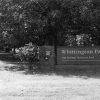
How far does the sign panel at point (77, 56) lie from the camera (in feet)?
52.0

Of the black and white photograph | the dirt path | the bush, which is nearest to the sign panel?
the black and white photograph

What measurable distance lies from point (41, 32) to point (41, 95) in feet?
27.8

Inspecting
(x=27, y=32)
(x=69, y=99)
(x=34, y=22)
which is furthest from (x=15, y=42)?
(x=69, y=99)

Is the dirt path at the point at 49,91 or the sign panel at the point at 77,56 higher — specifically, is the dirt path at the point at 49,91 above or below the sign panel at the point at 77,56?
below

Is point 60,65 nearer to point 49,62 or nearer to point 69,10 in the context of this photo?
point 49,62

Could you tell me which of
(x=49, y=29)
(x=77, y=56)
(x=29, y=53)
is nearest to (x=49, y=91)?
(x=29, y=53)

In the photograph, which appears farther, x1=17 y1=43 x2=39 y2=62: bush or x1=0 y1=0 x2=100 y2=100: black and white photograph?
x1=0 y1=0 x2=100 y2=100: black and white photograph

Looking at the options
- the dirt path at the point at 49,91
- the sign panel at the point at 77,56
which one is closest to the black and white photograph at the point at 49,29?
the sign panel at the point at 77,56

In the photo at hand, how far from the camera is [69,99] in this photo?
321 inches

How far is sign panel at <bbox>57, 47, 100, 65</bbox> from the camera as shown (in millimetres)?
15852

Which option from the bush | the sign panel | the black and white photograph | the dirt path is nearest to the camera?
the dirt path

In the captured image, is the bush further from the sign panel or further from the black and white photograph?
the sign panel

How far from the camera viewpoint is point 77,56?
15859mm

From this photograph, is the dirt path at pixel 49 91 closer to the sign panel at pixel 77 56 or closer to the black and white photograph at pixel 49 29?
the black and white photograph at pixel 49 29
